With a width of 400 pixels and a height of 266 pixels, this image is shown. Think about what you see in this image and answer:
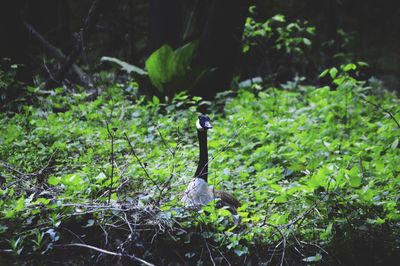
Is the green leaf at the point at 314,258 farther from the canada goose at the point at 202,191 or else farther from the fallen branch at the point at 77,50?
the fallen branch at the point at 77,50

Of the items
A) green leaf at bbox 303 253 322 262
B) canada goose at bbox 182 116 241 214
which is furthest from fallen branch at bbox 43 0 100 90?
green leaf at bbox 303 253 322 262

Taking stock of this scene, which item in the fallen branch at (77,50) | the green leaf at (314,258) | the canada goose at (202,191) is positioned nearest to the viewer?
the green leaf at (314,258)

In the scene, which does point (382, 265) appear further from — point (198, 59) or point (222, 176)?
point (198, 59)

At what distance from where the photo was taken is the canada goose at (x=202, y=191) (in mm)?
2438

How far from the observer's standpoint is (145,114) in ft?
14.7

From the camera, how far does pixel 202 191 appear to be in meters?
2.47

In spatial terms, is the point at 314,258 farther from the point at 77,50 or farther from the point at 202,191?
the point at 77,50

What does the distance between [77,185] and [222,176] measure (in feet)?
3.89

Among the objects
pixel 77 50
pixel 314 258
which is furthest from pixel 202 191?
pixel 77 50

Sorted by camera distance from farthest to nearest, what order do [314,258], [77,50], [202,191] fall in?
[77,50], [202,191], [314,258]

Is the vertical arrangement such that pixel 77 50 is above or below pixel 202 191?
above

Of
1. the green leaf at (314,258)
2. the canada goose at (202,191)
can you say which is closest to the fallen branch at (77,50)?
the canada goose at (202,191)

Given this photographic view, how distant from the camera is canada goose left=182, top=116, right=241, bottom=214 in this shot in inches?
96.0

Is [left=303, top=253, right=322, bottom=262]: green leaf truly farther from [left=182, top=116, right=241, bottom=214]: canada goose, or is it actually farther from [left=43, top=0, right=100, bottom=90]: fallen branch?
[left=43, top=0, right=100, bottom=90]: fallen branch
